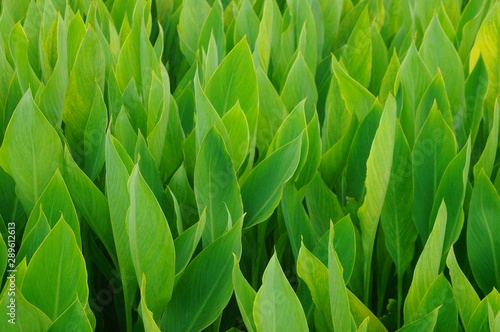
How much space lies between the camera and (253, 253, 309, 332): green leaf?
94cm

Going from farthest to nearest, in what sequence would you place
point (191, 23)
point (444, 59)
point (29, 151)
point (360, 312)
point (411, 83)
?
point (191, 23)
point (444, 59)
point (411, 83)
point (29, 151)
point (360, 312)

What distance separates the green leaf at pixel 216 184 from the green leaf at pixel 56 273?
264 millimetres

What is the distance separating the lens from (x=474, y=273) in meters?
1.26

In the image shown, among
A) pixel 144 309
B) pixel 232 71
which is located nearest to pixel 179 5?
pixel 232 71

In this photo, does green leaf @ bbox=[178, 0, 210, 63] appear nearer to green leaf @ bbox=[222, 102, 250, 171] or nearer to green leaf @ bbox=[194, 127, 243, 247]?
green leaf @ bbox=[222, 102, 250, 171]

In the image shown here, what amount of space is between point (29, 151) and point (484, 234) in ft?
2.59

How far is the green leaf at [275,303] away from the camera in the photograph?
3.09ft

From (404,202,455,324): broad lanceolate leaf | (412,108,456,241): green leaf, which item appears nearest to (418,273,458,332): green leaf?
(404,202,455,324): broad lanceolate leaf

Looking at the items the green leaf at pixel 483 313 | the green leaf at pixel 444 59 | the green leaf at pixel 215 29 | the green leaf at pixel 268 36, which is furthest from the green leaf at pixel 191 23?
the green leaf at pixel 483 313

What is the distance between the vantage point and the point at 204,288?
1.18 m

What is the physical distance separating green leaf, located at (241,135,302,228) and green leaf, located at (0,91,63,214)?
342mm

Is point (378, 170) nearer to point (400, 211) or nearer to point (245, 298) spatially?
point (400, 211)

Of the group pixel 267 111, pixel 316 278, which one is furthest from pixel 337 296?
pixel 267 111

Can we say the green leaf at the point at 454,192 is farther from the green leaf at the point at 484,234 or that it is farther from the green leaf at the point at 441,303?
the green leaf at the point at 441,303
